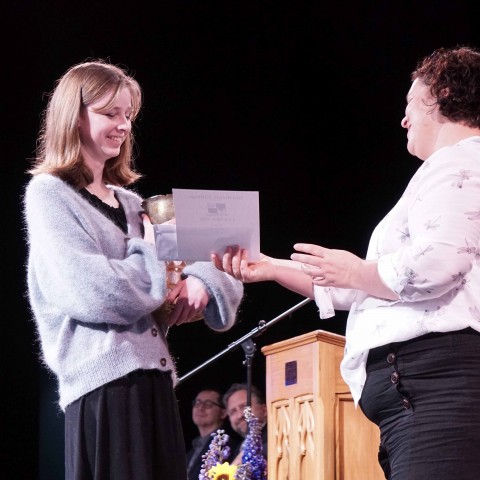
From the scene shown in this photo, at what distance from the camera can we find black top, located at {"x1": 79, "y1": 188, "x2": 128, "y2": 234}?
1.99 metres

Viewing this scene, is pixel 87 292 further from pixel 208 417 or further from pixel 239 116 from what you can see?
pixel 239 116

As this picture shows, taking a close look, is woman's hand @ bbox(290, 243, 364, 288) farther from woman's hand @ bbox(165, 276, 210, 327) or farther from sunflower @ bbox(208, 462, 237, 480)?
sunflower @ bbox(208, 462, 237, 480)

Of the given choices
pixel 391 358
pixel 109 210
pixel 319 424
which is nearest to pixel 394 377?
pixel 391 358

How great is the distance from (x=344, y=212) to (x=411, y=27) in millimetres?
1325

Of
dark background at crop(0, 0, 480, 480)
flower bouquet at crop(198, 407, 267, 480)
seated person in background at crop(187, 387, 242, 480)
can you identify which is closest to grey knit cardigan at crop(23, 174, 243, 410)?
flower bouquet at crop(198, 407, 267, 480)

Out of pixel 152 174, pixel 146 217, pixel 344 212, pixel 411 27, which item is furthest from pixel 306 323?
pixel 146 217

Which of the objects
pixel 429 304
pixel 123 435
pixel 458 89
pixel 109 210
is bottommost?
pixel 123 435

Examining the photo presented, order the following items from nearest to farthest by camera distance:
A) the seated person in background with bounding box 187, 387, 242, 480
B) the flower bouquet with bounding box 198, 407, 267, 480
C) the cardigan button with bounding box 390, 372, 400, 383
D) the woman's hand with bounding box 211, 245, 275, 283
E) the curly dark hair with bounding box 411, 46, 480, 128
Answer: the cardigan button with bounding box 390, 372, 400, 383, the curly dark hair with bounding box 411, 46, 480, 128, the woman's hand with bounding box 211, 245, 275, 283, the flower bouquet with bounding box 198, 407, 267, 480, the seated person in background with bounding box 187, 387, 242, 480

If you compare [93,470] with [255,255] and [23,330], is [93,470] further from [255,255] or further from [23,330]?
[23,330]

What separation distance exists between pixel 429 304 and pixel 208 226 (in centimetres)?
50

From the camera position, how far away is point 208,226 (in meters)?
1.79

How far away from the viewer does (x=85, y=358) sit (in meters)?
1.80

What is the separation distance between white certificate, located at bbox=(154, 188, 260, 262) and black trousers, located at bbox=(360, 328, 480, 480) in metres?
0.40

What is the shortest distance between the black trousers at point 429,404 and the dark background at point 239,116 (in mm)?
3219
